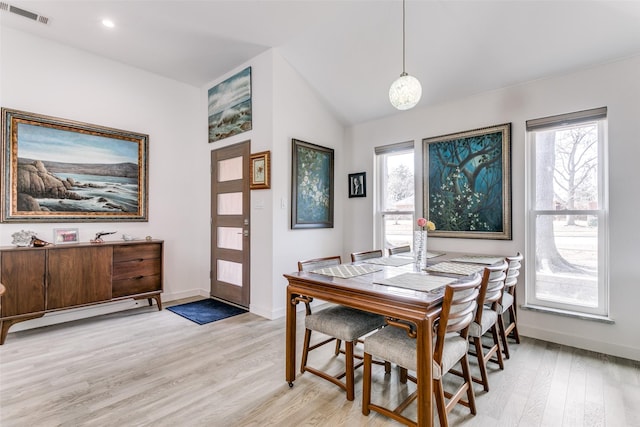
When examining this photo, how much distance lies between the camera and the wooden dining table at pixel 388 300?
1.56 m

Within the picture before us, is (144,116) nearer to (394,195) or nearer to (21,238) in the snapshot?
(21,238)

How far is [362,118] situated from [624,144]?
108 inches

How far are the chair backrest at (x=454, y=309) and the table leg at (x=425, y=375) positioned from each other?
8 centimetres

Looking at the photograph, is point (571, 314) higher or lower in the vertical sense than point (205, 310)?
higher

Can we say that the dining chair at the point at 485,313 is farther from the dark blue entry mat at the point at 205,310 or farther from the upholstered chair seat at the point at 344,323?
the dark blue entry mat at the point at 205,310

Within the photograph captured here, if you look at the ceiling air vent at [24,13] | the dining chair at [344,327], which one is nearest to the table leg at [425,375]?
the dining chair at [344,327]

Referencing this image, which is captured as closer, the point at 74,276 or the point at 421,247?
the point at 421,247

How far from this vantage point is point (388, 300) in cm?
174

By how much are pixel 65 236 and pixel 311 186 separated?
2890 millimetres

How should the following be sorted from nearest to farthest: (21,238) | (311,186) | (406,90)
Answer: (406,90), (21,238), (311,186)

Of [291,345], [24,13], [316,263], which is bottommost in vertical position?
[291,345]

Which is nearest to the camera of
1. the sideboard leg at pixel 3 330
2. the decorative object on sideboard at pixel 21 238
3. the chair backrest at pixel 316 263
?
the chair backrest at pixel 316 263

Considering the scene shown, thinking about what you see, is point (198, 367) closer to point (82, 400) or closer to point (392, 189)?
point (82, 400)

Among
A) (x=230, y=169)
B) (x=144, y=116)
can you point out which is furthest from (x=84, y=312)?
(x=144, y=116)
